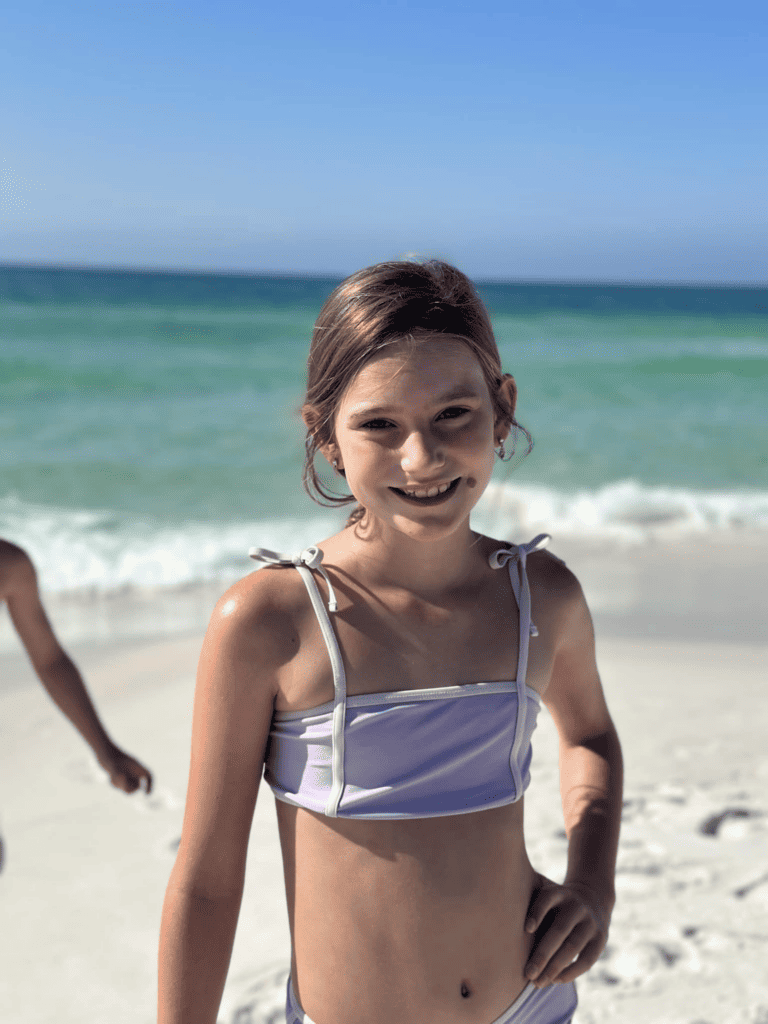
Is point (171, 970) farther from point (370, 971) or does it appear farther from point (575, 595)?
point (575, 595)

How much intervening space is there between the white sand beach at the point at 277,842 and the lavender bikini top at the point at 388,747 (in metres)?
1.58

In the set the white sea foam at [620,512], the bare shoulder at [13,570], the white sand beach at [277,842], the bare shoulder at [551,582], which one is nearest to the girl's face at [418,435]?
the bare shoulder at [551,582]

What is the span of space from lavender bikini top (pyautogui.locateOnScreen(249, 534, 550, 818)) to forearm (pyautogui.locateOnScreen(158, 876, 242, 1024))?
0.18 meters

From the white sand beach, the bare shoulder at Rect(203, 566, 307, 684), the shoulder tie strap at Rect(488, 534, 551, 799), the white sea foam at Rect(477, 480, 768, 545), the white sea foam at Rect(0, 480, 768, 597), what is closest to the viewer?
the bare shoulder at Rect(203, 566, 307, 684)

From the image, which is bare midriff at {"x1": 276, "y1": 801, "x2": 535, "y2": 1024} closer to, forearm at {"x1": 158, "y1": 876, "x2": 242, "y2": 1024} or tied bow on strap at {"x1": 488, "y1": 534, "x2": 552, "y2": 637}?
forearm at {"x1": 158, "y1": 876, "x2": 242, "y2": 1024}

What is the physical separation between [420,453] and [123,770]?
1.72 metres

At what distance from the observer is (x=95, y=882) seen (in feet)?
11.0

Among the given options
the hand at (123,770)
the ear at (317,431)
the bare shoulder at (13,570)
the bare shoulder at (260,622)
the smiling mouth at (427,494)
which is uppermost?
the ear at (317,431)

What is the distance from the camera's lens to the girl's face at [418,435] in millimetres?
1351

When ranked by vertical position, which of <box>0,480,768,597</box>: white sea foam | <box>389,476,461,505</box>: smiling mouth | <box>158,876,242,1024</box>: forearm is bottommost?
<box>0,480,768,597</box>: white sea foam

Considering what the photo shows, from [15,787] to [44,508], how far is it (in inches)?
230

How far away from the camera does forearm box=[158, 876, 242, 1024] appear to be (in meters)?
1.32

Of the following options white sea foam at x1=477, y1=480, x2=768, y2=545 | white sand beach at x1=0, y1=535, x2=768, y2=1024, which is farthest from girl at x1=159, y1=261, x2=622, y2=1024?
white sea foam at x1=477, y1=480, x2=768, y2=545

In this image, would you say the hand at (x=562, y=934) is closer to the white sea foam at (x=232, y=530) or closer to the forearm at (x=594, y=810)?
the forearm at (x=594, y=810)
